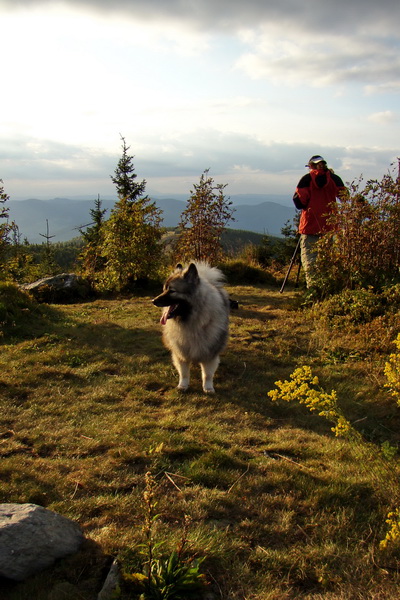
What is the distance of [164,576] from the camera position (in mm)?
2158

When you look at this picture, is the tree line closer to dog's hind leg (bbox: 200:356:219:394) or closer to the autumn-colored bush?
the autumn-colored bush

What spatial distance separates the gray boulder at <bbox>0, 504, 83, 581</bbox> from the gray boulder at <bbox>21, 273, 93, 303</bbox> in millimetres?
8924

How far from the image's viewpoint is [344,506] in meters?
2.93

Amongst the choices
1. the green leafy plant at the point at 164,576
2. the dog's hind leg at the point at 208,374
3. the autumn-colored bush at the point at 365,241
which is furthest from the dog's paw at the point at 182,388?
the autumn-colored bush at the point at 365,241

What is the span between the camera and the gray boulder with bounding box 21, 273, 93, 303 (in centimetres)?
1076

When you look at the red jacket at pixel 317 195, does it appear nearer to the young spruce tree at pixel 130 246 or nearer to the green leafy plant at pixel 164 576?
the young spruce tree at pixel 130 246

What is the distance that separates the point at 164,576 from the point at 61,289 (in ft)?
32.2

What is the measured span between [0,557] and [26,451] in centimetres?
169

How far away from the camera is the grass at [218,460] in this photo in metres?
2.38

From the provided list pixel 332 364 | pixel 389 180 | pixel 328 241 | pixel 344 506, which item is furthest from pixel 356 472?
pixel 389 180

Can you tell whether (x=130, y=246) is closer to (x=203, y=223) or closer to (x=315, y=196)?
(x=203, y=223)

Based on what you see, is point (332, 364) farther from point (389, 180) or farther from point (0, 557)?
point (0, 557)

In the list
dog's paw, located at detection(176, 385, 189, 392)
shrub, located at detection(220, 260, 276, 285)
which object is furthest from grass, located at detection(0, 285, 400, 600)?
shrub, located at detection(220, 260, 276, 285)

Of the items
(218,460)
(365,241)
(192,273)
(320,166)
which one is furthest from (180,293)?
(320,166)
